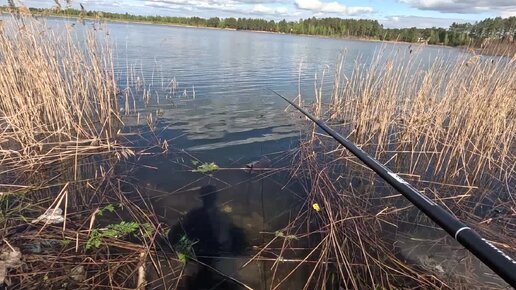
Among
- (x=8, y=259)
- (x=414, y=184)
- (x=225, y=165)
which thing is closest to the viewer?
(x=8, y=259)

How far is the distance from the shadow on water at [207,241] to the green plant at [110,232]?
434 millimetres

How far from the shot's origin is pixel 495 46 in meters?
6.68

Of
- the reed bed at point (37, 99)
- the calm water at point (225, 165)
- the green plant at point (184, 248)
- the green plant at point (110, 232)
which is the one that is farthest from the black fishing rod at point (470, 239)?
the reed bed at point (37, 99)

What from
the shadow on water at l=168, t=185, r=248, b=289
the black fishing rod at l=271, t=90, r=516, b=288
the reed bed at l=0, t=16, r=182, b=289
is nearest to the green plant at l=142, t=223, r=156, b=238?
the reed bed at l=0, t=16, r=182, b=289

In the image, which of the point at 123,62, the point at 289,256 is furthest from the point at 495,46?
the point at 123,62

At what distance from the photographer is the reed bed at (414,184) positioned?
318cm

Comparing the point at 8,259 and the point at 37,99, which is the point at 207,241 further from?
the point at 37,99

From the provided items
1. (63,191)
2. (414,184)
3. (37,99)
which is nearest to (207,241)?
(63,191)

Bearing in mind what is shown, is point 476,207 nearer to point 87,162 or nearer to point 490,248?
point 490,248

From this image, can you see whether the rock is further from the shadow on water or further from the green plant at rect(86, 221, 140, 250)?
Answer: the shadow on water

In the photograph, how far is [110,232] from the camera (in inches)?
132

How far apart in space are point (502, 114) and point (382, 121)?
2018 mm

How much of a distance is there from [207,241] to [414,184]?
3595 mm

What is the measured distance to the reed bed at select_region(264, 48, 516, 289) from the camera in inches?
125
